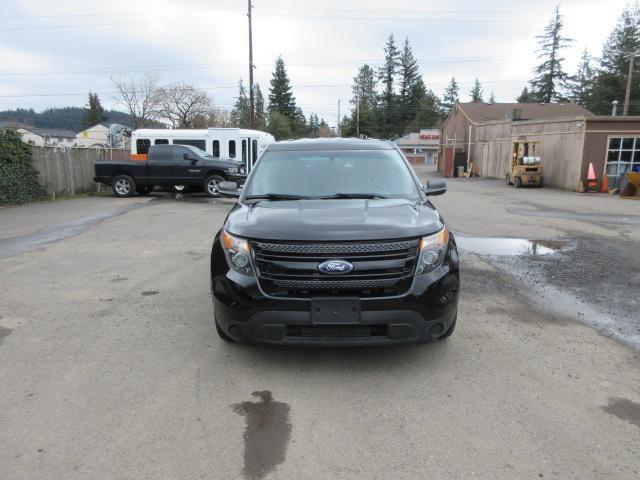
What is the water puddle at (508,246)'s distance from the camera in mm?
8497

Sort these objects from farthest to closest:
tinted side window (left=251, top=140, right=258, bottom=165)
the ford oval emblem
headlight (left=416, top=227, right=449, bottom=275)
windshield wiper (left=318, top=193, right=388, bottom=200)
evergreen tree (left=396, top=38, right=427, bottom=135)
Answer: evergreen tree (left=396, top=38, right=427, bottom=135) → tinted side window (left=251, top=140, right=258, bottom=165) → windshield wiper (left=318, top=193, right=388, bottom=200) → headlight (left=416, top=227, right=449, bottom=275) → the ford oval emblem

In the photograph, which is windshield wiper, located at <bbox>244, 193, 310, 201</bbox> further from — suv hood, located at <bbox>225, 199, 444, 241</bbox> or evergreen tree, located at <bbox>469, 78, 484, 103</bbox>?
evergreen tree, located at <bbox>469, 78, 484, 103</bbox>

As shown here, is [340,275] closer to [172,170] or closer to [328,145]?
[328,145]

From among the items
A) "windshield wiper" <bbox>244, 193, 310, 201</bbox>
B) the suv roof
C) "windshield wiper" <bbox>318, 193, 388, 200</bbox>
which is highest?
the suv roof

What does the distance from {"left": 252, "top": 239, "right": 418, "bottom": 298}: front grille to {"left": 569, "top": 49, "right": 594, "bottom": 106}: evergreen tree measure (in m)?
67.8

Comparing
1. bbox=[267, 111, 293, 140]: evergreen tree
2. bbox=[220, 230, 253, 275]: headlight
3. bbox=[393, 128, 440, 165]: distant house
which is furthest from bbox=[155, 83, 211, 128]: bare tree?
bbox=[220, 230, 253, 275]: headlight

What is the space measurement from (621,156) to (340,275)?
23465 millimetres

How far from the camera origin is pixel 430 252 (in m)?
3.69

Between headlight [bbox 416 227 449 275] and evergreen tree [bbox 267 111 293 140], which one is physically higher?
evergreen tree [bbox 267 111 293 140]

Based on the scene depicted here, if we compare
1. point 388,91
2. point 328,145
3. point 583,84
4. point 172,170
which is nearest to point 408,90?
point 388,91

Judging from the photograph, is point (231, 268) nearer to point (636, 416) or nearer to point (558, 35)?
point (636, 416)

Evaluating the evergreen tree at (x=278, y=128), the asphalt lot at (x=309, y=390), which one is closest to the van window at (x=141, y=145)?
the asphalt lot at (x=309, y=390)

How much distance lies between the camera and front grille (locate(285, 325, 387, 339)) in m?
3.55

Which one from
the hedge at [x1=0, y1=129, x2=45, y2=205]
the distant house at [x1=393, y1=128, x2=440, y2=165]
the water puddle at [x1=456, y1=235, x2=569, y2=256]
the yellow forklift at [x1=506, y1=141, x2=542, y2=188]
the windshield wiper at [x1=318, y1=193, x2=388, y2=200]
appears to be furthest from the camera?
the distant house at [x1=393, y1=128, x2=440, y2=165]
